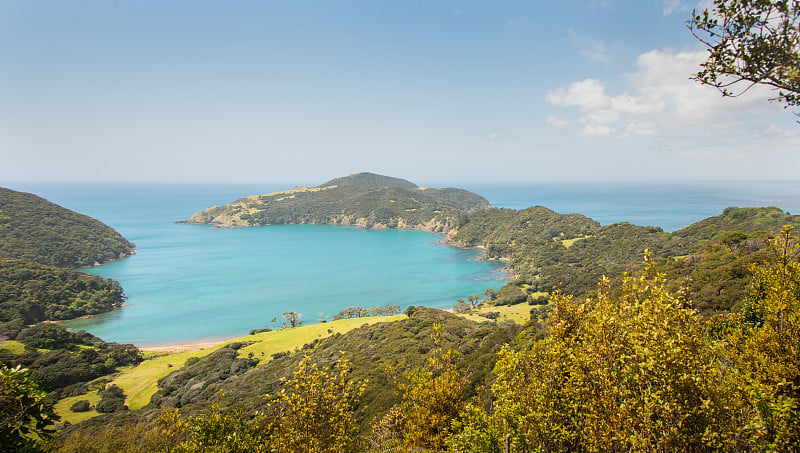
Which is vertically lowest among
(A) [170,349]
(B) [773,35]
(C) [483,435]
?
(A) [170,349]

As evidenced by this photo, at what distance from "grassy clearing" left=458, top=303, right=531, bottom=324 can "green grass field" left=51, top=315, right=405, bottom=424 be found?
52.1 ft

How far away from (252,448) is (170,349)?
56.9 meters

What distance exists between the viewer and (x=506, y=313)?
6372 centimetres

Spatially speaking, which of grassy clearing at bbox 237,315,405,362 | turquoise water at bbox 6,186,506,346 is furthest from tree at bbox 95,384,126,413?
turquoise water at bbox 6,186,506,346

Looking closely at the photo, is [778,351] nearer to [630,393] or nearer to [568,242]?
[630,393]

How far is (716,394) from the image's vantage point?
21.5ft

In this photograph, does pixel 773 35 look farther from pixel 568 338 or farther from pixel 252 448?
pixel 252 448

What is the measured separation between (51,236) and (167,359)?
9723 cm

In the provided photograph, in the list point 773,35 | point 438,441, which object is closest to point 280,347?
point 438,441

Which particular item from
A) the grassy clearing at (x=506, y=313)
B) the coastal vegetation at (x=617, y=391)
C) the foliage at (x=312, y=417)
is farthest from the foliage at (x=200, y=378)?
the grassy clearing at (x=506, y=313)

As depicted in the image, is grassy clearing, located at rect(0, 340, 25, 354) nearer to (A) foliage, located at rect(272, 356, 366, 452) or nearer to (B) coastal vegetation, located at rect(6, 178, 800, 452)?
(B) coastal vegetation, located at rect(6, 178, 800, 452)

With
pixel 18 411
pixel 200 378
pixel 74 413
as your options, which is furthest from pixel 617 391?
pixel 200 378

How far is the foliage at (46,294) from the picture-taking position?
6119 centimetres

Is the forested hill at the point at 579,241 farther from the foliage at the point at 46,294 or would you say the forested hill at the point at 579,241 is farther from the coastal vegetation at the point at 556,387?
the foliage at the point at 46,294
